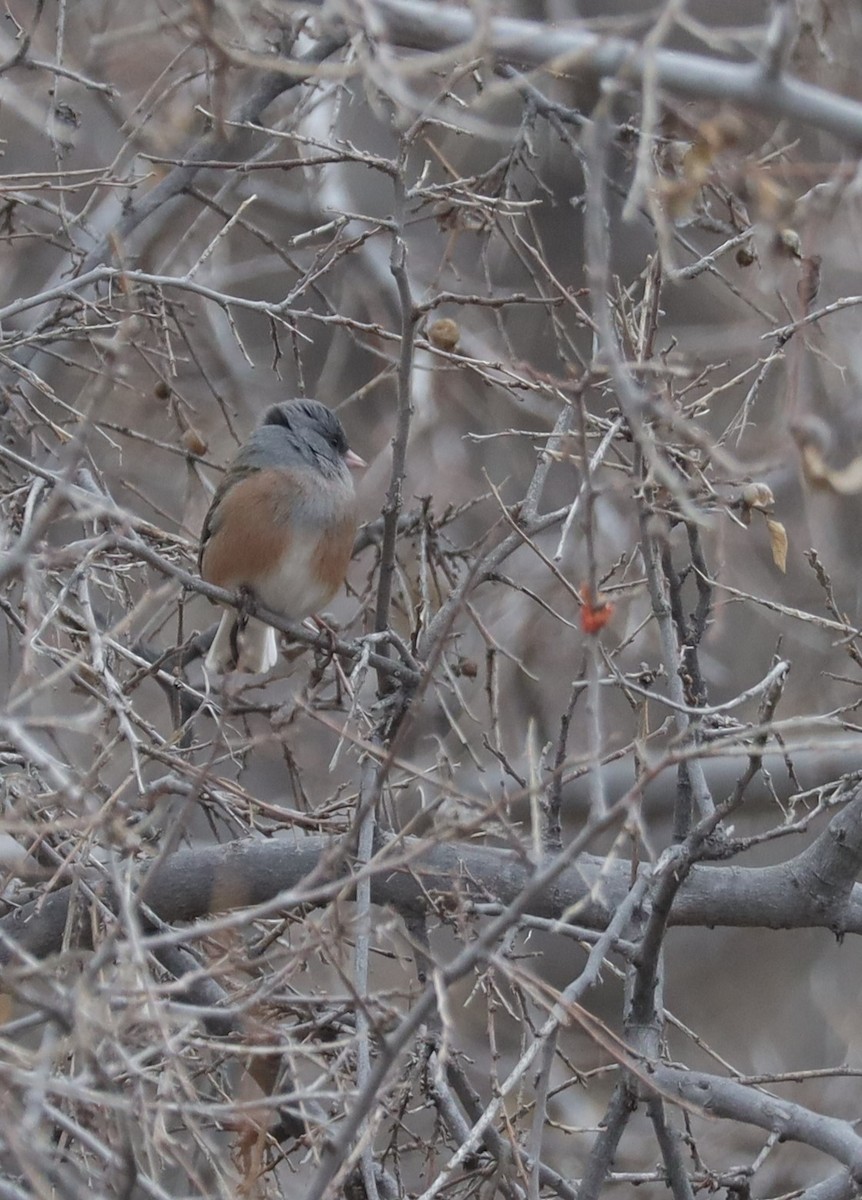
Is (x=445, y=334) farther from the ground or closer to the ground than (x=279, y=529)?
farther from the ground

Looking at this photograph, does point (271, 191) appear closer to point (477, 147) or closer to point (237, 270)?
point (237, 270)

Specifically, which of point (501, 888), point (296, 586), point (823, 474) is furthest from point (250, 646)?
point (823, 474)

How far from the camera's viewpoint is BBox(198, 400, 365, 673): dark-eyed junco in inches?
181

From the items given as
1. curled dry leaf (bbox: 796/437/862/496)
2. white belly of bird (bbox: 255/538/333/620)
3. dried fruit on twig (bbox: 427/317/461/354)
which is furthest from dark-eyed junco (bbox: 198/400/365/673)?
curled dry leaf (bbox: 796/437/862/496)

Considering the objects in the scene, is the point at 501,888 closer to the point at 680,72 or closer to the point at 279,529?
the point at 279,529

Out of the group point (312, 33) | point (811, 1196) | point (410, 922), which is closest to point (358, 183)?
point (312, 33)

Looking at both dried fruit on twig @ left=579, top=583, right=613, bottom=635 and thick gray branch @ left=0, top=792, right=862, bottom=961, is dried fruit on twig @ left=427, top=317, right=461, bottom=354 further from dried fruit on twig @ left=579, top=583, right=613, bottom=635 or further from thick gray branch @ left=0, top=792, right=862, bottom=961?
dried fruit on twig @ left=579, top=583, right=613, bottom=635

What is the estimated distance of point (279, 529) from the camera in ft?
15.1

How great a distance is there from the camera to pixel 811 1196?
9.55 feet

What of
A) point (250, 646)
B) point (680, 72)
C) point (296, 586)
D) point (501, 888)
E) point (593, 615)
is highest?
point (680, 72)

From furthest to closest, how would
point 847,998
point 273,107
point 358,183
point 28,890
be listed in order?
point 358,183 < point 847,998 < point 273,107 < point 28,890

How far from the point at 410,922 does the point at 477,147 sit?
5684 millimetres

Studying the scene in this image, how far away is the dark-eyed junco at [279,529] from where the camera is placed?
4.60 meters

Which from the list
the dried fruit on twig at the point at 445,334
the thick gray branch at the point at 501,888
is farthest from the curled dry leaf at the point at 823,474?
the dried fruit on twig at the point at 445,334
